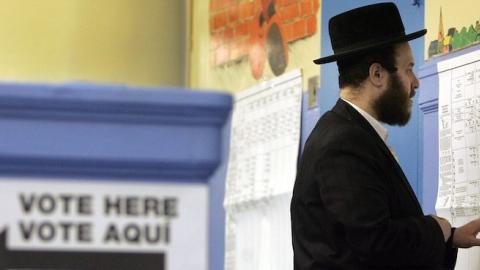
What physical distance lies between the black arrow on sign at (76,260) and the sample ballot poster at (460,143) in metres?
1.60

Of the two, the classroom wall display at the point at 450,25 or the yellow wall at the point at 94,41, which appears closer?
the classroom wall display at the point at 450,25

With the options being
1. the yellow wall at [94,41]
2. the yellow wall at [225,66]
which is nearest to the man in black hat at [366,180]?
the yellow wall at [225,66]

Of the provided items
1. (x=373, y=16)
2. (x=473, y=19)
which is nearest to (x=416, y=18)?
(x=473, y=19)

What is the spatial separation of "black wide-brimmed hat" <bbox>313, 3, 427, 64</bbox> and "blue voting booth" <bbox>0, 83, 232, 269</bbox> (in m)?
1.40

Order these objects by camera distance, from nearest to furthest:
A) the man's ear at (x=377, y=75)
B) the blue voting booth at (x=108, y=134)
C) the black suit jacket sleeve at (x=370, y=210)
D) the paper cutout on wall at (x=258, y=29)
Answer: the blue voting booth at (x=108, y=134), the black suit jacket sleeve at (x=370, y=210), the man's ear at (x=377, y=75), the paper cutout on wall at (x=258, y=29)

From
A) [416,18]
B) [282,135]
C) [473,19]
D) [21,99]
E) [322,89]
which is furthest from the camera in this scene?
[282,135]

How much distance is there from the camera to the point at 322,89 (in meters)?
3.12

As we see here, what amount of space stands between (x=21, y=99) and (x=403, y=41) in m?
1.48

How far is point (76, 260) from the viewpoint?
74cm


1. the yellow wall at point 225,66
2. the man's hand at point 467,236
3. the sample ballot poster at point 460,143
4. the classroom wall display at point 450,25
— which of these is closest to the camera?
the man's hand at point 467,236

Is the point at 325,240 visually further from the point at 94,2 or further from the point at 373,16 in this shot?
the point at 94,2

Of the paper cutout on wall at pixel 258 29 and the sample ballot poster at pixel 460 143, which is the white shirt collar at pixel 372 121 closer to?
the sample ballot poster at pixel 460 143

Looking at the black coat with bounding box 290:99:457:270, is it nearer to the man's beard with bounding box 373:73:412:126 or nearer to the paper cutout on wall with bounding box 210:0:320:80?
the man's beard with bounding box 373:73:412:126

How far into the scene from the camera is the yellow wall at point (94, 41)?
14.5 feet
